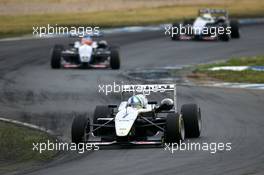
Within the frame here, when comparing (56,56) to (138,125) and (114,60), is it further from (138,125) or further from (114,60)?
(138,125)

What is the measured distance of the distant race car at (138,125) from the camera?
16703 mm

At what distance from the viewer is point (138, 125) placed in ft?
56.3

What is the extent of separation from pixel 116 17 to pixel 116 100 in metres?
21.9

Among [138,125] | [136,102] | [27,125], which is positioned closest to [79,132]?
[138,125]

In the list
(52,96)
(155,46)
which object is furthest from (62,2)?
(52,96)

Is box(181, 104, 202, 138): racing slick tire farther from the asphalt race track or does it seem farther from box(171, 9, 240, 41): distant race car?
box(171, 9, 240, 41): distant race car

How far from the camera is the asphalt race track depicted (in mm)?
14805

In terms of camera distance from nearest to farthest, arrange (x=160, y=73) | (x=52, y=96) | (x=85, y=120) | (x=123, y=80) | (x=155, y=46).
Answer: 1. (x=85, y=120)
2. (x=52, y=96)
3. (x=123, y=80)
4. (x=160, y=73)
5. (x=155, y=46)

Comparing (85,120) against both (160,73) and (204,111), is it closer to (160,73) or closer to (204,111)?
(204,111)

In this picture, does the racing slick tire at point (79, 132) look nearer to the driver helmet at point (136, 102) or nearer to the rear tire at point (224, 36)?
the driver helmet at point (136, 102)

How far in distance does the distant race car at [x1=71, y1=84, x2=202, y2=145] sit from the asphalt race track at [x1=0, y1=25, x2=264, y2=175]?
1.08 feet

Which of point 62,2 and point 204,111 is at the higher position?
point 62,2

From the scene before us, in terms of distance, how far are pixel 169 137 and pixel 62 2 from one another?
30654 millimetres

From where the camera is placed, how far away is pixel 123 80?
27.0 metres
